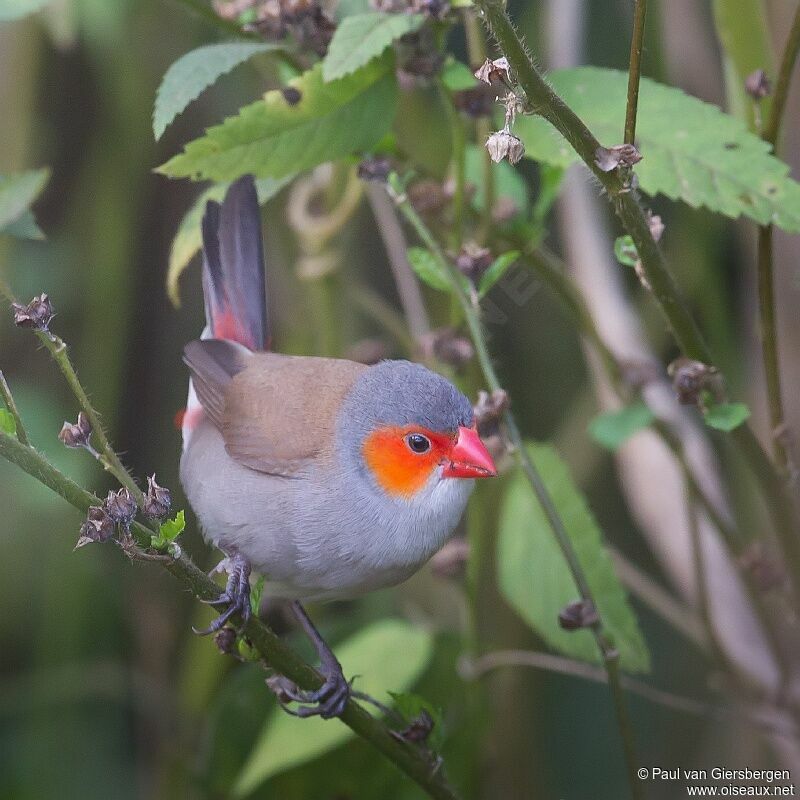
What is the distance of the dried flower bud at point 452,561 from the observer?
193cm

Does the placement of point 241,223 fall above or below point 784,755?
above

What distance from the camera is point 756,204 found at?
1.46 m

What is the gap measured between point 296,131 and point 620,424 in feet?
2.40

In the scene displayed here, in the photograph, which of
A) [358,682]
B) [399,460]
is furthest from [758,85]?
[358,682]

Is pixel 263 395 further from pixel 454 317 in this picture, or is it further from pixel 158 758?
pixel 158 758

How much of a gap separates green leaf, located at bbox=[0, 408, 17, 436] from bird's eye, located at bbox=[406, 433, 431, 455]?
2.45 ft

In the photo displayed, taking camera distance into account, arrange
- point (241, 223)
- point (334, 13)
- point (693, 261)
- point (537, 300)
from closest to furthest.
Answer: point (334, 13)
point (241, 223)
point (693, 261)
point (537, 300)

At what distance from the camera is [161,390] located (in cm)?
360

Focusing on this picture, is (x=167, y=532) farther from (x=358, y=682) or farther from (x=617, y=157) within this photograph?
(x=358, y=682)

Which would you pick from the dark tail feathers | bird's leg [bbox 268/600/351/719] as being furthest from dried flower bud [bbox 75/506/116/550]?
the dark tail feathers

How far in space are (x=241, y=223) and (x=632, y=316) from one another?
1098 millimetres

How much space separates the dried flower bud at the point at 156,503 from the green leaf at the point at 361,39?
59 centimetres

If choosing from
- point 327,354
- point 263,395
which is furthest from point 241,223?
point 327,354

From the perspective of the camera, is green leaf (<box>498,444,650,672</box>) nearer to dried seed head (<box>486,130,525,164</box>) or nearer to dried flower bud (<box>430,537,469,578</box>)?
dried flower bud (<box>430,537,469,578</box>)
